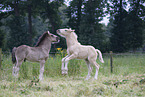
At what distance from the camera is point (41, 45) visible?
705cm

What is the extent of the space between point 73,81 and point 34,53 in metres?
1.87

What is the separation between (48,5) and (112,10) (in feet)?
30.0

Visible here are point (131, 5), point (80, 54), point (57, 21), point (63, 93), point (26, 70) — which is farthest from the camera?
point (57, 21)

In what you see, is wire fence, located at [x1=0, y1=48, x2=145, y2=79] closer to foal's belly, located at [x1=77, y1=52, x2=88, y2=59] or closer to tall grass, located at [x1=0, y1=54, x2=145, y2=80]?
tall grass, located at [x1=0, y1=54, x2=145, y2=80]

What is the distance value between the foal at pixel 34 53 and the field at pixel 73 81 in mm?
604

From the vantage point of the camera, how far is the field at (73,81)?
191 inches

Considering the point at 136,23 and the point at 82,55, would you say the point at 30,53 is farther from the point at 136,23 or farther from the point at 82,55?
the point at 136,23

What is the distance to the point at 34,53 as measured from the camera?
6.70 meters

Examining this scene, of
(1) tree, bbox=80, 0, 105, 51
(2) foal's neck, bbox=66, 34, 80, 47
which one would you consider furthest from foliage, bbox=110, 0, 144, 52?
(2) foal's neck, bbox=66, 34, 80, 47

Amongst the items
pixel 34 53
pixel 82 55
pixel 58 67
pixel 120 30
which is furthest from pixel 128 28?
pixel 34 53

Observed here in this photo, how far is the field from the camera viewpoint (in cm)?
485

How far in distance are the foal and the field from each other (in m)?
0.60

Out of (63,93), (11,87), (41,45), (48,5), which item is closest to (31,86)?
(11,87)

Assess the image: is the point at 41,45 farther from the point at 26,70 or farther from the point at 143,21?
the point at 143,21
